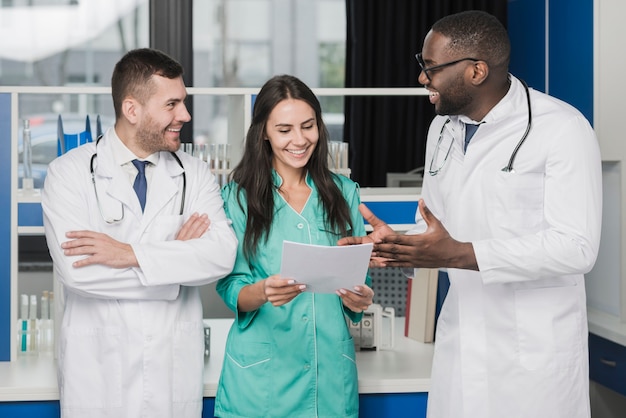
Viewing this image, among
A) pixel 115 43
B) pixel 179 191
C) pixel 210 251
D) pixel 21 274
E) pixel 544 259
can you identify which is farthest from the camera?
pixel 115 43

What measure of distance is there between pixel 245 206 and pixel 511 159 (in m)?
0.69

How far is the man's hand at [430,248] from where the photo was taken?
73.2 inches

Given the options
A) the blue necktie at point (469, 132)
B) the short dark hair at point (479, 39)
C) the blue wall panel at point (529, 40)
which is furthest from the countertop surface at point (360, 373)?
the blue wall panel at point (529, 40)

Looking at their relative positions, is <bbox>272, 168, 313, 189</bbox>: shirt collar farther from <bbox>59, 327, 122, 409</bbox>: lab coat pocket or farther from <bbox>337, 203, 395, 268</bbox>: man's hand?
<bbox>59, 327, 122, 409</bbox>: lab coat pocket

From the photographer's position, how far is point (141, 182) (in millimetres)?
2252

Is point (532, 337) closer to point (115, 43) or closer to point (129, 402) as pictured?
point (129, 402)

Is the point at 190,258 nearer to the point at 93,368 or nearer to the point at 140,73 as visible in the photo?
the point at 93,368

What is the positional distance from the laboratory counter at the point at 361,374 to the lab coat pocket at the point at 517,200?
742mm

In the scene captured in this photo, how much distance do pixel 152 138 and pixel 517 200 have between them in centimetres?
93

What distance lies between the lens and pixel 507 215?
2.00 metres

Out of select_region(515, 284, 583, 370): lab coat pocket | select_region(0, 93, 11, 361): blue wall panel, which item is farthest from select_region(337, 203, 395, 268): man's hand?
select_region(0, 93, 11, 361): blue wall panel

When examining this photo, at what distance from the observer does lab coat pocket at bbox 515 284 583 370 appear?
6.48 ft

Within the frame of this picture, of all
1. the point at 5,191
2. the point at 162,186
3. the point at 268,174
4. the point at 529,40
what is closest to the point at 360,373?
the point at 268,174

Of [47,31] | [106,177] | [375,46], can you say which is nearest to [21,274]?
[47,31]
